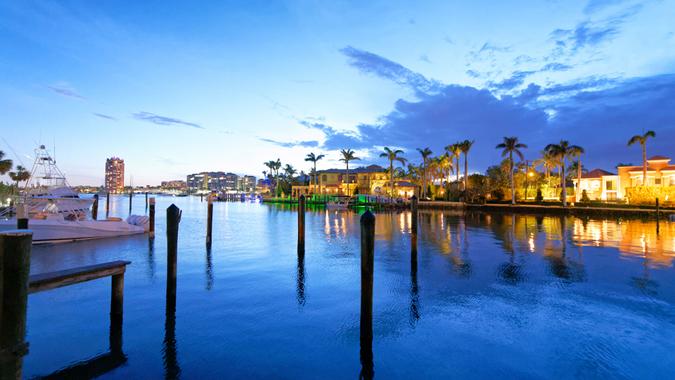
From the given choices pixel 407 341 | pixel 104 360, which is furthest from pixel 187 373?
pixel 407 341

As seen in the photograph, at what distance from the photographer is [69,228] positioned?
25609 mm

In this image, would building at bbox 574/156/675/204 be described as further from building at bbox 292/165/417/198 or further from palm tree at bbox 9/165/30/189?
palm tree at bbox 9/165/30/189

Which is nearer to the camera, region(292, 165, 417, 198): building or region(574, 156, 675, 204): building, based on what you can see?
region(574, 156, 675, 204): building

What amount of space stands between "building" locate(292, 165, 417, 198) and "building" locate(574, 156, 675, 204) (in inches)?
1484

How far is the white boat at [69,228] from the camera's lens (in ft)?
80.0

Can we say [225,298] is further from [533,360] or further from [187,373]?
[533,360]

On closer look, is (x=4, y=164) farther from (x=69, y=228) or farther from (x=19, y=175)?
(x=69, y=228)

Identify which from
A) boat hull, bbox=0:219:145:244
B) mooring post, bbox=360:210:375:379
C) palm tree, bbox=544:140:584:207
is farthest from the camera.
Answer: palm tree, bbox=544:140:584:207

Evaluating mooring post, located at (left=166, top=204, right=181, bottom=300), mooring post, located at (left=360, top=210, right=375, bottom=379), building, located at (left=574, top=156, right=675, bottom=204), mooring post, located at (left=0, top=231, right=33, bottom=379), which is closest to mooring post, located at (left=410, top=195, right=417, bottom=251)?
mooring post, located at (left=360, top=210, right=375, bottom=379)

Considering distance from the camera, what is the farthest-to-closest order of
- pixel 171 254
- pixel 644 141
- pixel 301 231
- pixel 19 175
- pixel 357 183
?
pixel 357 183 < pixel 19 175 < pixel 644 141 < pixel 301 231 < pixel 171 254

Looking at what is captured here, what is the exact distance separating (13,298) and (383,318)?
8.68 meters

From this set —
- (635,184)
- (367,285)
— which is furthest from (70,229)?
(635,184)

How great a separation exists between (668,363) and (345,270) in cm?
1181

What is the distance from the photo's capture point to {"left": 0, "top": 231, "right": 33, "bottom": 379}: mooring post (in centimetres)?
484
